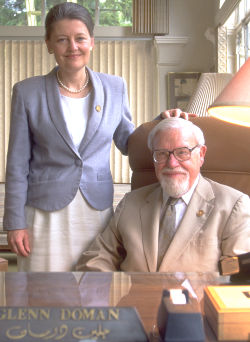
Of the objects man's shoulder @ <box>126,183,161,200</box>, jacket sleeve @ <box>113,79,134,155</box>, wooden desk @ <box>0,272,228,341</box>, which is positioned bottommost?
wooden desk @ <box>0,272,228,341</box>

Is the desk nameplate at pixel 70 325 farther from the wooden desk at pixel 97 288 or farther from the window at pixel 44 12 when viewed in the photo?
the window at pixel 44 12

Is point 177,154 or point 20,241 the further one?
point 20,241

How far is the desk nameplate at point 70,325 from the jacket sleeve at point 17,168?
1.19 m

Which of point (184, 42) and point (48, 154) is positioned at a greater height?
point (184, 42)

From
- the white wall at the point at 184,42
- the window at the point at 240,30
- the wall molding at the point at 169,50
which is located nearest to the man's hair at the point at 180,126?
the window at the point at 240,30

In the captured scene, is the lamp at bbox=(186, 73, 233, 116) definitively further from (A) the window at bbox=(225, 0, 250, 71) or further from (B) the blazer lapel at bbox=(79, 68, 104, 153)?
(B) the blazer lapel at bbox=(79, 68, 104, 153)

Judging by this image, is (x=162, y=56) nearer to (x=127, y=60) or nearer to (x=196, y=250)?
(x=127, y=60)

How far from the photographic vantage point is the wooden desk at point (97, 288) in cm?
132

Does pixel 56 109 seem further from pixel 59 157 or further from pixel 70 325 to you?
pixel 70 325

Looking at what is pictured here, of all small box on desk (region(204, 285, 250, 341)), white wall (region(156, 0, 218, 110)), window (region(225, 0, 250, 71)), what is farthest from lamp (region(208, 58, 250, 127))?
white wall (region(156, 0, 218, 110))

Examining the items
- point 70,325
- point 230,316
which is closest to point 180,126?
point 230,316

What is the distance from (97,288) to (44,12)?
19.9ft

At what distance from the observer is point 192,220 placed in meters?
2.05

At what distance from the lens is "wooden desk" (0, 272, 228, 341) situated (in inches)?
51.8
